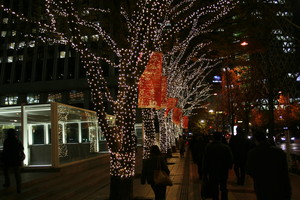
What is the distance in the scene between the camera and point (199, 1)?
14.3 meters

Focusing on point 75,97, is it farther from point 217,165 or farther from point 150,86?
point 217,165

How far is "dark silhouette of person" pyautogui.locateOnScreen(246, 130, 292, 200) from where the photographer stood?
187 inches

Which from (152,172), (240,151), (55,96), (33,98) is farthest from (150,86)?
(33,98)

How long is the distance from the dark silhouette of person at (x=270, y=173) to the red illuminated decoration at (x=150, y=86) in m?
4.87

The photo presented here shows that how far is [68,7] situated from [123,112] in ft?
7.82

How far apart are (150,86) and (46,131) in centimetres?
640

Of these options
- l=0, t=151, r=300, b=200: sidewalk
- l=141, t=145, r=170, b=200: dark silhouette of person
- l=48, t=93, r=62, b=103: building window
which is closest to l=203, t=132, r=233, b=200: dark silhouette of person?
l=141, t=145, r=170, b=200: dark silhouette of person

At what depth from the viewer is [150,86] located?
9.76 m

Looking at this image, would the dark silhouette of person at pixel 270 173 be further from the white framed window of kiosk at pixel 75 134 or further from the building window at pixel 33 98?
the building window at pixel 33 98

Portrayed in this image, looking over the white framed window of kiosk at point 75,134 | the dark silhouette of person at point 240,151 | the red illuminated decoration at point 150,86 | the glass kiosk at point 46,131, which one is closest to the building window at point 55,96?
the white framed window of kiosk at point 75,134

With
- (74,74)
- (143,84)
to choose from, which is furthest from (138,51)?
(74,74)

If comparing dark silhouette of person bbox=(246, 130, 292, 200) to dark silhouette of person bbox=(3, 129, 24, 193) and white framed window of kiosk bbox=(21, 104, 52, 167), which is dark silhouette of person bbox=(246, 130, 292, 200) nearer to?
dark silhouette of person bbox=(3, 129, 24, 193)

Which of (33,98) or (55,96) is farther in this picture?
(33,98)

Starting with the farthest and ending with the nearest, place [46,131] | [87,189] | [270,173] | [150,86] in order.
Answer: [46,131]
[87,189]
[150,86]
[270,173]
